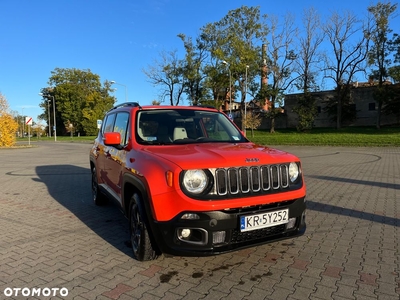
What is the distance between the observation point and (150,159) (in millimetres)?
3457

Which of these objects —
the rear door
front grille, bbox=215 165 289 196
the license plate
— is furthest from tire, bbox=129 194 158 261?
the license plate

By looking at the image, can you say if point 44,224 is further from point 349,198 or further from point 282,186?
point 349,198

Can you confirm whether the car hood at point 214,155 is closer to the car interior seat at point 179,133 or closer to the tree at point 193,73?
the car interior seat at point 179,133

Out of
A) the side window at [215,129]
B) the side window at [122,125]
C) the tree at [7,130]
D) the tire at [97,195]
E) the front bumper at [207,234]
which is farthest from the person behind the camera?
the tree at [7,130]

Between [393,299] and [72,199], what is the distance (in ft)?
21.4

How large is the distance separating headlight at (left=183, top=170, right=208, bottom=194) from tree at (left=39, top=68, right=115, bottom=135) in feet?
218

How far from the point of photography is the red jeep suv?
122 inches

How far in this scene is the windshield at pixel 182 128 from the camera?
13.9 feet

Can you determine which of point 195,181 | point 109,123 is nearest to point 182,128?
point 195,181

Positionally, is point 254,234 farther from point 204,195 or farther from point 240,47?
point 240,47

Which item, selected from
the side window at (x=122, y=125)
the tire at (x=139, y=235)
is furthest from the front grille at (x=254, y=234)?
the side window at (x=122, y=125)

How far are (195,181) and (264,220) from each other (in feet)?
2.71

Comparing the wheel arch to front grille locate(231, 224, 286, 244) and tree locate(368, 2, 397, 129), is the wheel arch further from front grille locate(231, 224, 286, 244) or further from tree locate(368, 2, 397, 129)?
tree locate(368, 2, 397, 129)

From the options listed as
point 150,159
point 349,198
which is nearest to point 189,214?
point 150,159
